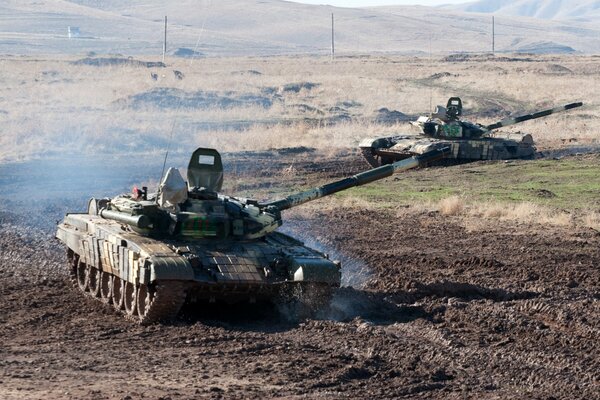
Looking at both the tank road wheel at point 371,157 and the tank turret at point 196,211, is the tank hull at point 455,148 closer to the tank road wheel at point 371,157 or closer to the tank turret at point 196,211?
the tank road wheel at point 371,157

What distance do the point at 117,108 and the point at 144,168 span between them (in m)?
16.2

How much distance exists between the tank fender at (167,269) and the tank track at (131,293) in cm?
14

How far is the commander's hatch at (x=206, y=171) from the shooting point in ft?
59.5

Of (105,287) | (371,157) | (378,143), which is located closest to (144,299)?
(105,287)

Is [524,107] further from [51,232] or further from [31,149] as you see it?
[51,232]

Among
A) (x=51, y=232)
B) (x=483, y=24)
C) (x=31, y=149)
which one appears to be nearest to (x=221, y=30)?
(x=483, y=24)

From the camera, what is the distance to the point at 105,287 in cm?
1844

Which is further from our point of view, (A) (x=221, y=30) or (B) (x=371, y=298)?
(A) (x=221, y=30)

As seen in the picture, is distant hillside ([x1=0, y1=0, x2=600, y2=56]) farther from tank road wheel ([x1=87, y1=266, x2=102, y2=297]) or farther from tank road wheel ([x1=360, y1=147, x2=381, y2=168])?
tank road wheel ([x1=87, y1=266, x2=102, y2=297])

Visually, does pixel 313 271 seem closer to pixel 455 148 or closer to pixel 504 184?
pixel 504 184

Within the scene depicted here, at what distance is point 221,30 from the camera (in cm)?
15975

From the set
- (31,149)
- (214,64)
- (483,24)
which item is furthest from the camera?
(483,24)

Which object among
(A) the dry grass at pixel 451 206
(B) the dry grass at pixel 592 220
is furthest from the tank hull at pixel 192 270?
(A) the dry grass at pixel 451 206

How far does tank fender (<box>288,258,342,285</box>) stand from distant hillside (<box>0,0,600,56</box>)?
334 feet
